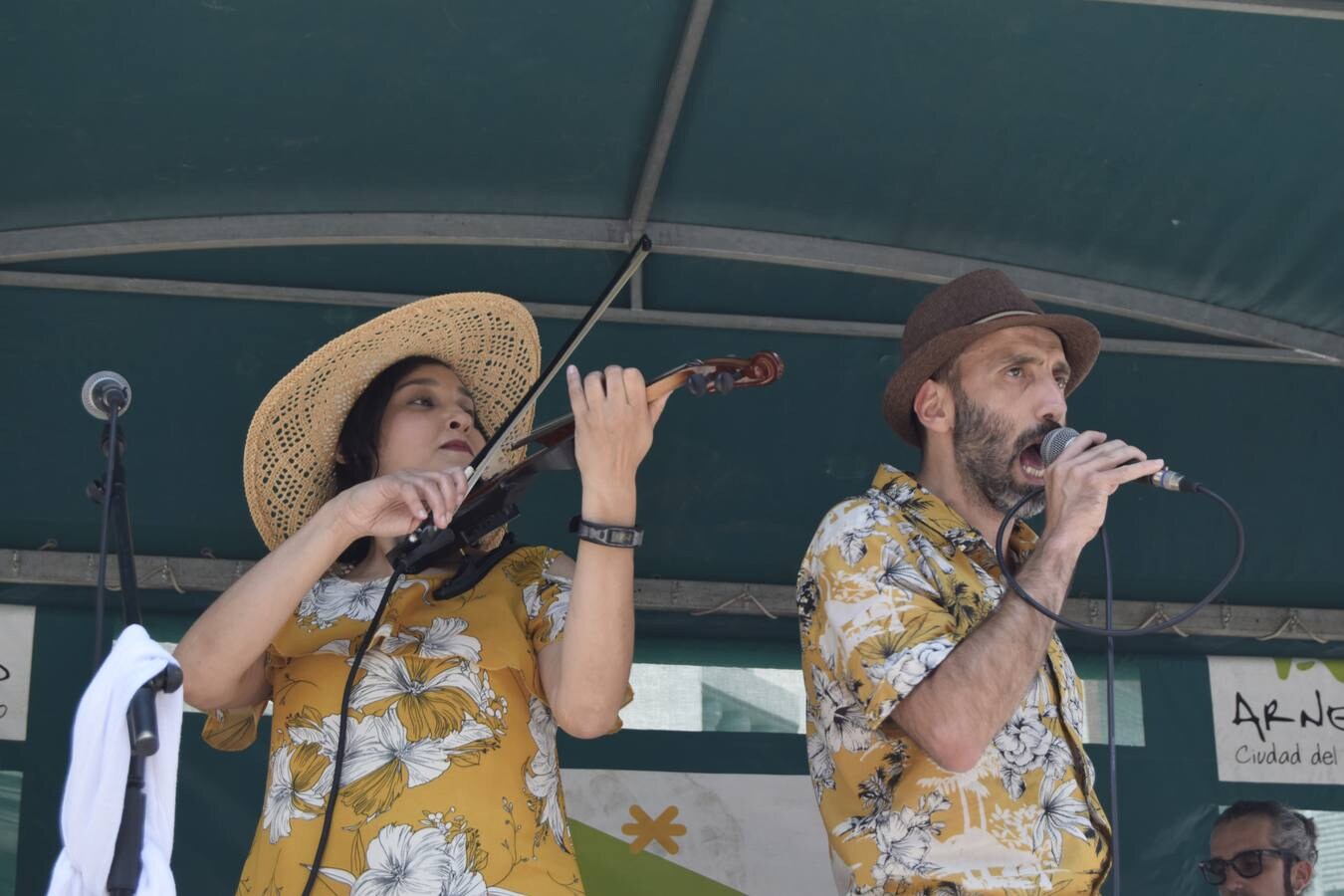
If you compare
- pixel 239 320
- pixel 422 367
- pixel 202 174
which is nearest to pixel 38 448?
pixel 239 320

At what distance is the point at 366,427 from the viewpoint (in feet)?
9.20

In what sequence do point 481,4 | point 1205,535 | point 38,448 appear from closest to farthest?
point 481,4 → point 38,448 → point 1205,535

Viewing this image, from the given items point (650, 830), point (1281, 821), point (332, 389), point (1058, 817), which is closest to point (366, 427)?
point (332, 389)

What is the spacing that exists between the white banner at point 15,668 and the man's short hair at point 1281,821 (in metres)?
2.75

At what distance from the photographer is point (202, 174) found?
3088 mm

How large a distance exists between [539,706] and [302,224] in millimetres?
1304

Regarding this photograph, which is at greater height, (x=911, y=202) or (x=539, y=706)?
(x=911, y=202)

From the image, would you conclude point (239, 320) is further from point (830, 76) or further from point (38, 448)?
point (830, 76)

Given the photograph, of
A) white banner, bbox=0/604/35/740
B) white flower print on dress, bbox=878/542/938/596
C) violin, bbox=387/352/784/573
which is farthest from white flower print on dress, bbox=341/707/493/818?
white banner, bbox=0/604/35/740

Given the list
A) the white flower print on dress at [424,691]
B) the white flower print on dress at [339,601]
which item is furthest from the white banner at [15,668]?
the white flower print on dress at [424,691]

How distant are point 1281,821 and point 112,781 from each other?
9.76ft

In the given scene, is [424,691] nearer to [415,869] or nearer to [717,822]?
[415,869]

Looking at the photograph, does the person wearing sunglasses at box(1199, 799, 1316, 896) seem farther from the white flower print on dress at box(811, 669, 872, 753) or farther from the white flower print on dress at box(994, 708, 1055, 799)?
the white flower print on dress at box(811, 669, 872, 753)

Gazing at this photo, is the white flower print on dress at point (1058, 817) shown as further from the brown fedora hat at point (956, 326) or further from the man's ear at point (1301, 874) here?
the man's ear at point (1301, 874)
